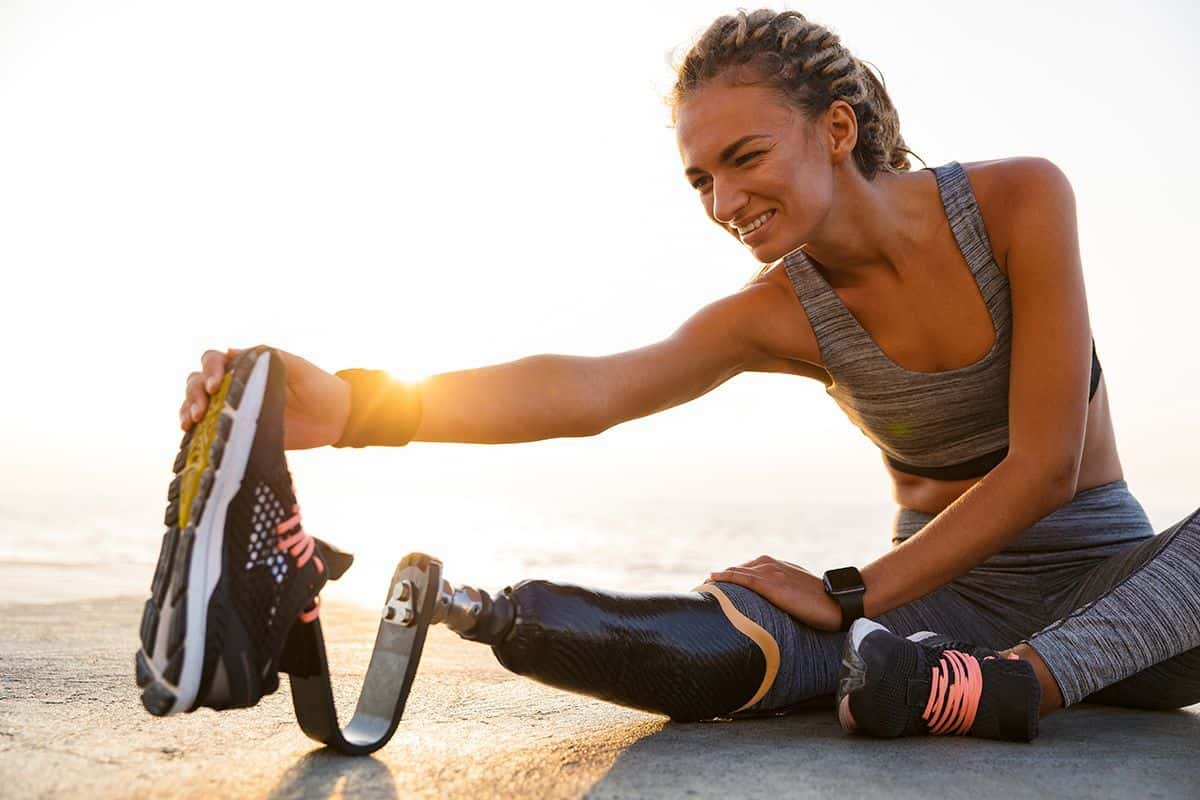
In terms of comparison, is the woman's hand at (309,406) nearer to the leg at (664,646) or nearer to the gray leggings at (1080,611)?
the leg at (664,646)

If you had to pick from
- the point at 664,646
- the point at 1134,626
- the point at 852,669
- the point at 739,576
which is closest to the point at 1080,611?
the point at 1134,626

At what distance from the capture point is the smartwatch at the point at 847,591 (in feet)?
6.63

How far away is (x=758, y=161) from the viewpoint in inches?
84.8

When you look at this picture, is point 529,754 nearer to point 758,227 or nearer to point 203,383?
point 203,383

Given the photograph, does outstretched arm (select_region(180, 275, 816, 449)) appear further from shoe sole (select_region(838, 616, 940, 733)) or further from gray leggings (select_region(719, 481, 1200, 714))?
shoe sole (select_region(838, 616, 940, 733))

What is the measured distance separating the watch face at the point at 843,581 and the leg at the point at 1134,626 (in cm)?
35

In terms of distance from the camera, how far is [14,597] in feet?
13.2

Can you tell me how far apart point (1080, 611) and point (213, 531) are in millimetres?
1676

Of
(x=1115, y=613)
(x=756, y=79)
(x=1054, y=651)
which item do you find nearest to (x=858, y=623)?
(x=1054, y=651)

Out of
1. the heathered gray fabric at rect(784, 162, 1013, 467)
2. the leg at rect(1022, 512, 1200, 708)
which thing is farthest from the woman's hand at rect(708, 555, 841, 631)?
the heathered gray fabric at rect(784, 162, 1013, 467)

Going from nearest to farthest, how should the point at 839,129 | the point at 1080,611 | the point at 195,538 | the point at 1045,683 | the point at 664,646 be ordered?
the point at 195,538, the point at 664,646, the point at 1045,683, the point at 1080,611, the point at 839,129

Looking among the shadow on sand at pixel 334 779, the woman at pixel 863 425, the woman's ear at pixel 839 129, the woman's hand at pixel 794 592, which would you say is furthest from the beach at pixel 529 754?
the woman's ear at pixel 839 129

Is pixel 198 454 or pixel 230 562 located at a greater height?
pixel 198 454

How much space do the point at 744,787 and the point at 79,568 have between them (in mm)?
6148
